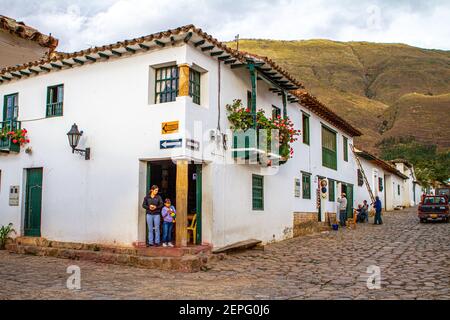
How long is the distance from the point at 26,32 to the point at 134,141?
830 cm

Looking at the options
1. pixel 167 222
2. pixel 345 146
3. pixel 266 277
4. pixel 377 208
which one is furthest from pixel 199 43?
pixel 345 146

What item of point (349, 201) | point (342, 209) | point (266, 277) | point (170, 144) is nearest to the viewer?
point (266, 277)

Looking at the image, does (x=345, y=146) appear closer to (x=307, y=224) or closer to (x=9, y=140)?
(x=307, y=224)

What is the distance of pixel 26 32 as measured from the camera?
1593cm

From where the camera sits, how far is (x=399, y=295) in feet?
22.3

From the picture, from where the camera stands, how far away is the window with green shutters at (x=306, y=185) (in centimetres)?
1711

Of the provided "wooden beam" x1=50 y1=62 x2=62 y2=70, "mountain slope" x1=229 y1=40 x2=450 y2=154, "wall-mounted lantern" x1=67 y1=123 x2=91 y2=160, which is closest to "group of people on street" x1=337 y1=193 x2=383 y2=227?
"wall-mounted lantern" x1=67 y1=123 x2=91 y2=160

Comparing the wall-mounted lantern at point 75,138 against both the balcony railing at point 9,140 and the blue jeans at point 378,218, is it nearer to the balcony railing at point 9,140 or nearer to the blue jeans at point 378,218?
the balcony railing at point 9,140

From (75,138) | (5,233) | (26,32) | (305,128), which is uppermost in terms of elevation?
(26,32)

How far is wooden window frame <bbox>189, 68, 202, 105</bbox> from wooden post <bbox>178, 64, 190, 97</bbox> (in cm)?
55

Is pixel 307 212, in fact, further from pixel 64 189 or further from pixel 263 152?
pixel 64 189

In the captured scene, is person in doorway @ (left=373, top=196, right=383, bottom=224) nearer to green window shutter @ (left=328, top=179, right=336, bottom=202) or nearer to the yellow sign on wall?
green window shutter @ (left=328, top=179, right=336, bottom=202)

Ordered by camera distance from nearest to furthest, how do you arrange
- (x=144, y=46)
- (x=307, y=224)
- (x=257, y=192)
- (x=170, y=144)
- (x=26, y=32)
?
1. (x=170, y=144)
2. (x=144, y=46)
3. (x=257, y=192)
4. (x=26, y=32)
5. (x=307, y=224)

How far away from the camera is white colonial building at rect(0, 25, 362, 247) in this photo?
412 inches
